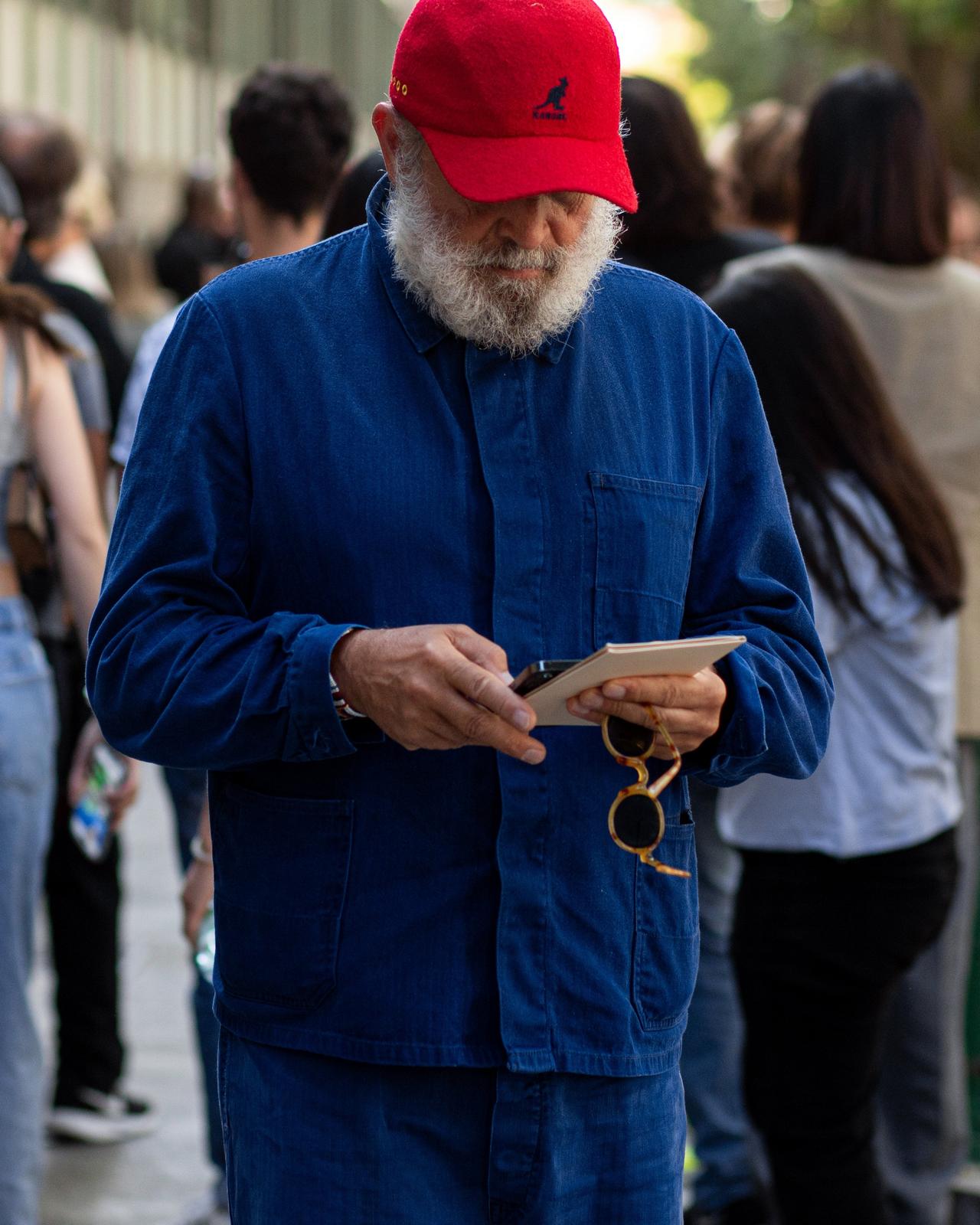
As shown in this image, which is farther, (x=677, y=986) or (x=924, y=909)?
(x=924, y=909)

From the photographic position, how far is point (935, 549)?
10.8ft

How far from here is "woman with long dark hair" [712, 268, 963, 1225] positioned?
3268 millimetres

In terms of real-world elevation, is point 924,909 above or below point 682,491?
below

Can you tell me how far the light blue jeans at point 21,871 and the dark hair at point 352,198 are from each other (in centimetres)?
96

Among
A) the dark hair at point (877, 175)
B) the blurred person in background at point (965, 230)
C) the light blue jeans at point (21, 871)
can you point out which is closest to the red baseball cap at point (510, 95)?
the light blue jeans at point (21, 871)

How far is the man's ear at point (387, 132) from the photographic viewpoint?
2.10 m

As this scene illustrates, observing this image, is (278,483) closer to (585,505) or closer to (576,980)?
(585,505)

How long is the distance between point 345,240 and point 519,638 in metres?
0.55

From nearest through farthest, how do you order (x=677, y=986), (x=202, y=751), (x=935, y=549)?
(x=202, y=751)
(x=677, y=986)
(x=935, y=549)

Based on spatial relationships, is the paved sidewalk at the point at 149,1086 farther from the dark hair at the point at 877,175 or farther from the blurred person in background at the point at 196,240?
the dark hair at the point at 877,175

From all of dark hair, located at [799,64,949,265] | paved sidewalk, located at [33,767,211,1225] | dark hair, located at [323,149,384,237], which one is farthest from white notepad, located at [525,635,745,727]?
paved sidewalk, located at [33,767,211,1225]

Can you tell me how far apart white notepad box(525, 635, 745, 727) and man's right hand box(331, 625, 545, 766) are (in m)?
0.04

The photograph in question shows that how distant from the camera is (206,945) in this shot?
273 cm

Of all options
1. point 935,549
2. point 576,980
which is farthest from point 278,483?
point 935,549
